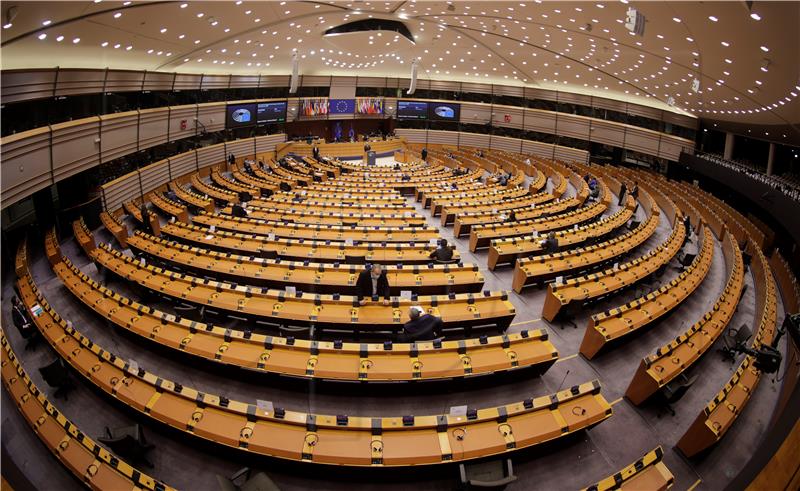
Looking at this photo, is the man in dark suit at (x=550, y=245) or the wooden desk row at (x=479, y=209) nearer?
the man in dark suit at (x=550, y=245)

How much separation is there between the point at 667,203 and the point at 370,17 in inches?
719

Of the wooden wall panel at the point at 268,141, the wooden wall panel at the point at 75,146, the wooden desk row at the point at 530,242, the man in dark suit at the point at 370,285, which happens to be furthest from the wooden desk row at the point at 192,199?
the wooden desk row at the point at 530,242

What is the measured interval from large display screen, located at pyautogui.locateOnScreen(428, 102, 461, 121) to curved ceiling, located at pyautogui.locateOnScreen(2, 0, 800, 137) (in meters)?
6.29

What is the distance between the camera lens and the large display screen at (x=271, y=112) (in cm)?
2789

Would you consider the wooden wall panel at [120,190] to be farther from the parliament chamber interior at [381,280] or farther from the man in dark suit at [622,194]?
the man in dark suit at [622,194]

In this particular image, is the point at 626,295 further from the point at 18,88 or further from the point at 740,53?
the point at 18,88

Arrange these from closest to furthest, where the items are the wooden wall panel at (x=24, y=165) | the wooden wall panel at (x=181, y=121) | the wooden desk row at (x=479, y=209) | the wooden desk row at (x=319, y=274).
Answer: the wooden desk row at (x=319, y=274) → the wooden wall panel at (x=24, y=165) → the wooden desk row at (x=479, y=209) → the wooden wall panel at (x=181, y=121)

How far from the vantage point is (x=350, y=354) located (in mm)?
6652

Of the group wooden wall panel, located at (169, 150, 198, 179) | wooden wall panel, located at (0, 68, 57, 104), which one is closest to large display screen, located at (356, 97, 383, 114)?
wooden wall panel, located at (169, 150, 198, 179)

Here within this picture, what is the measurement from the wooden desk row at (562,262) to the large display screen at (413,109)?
80.6 feet

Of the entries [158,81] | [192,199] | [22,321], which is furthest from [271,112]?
[22,321]

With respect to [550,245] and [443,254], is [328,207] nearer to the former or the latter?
[443,254]

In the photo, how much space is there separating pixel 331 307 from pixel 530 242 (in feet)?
24.8

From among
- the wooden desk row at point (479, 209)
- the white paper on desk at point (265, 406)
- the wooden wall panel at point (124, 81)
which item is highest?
the wooden wall panel at point (124, 81)
